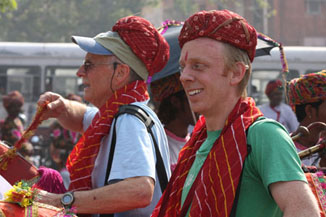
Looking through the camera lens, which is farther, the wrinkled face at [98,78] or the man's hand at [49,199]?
the wrinkled face at [98,78]

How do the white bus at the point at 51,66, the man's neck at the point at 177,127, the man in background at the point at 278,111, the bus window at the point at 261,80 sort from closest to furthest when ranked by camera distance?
1. the man's neck at the point at 177,127
2. the man in background at the point at 278,111
3. the bus window at the point at 261,80
4. the white bus at the point at 51,66

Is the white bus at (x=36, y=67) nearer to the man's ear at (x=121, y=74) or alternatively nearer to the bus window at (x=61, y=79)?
the bus window at (x=61, y=79)

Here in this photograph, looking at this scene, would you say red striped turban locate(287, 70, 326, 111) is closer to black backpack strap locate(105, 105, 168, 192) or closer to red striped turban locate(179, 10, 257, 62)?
black backpack strap locate(105, 105, 168, 192)

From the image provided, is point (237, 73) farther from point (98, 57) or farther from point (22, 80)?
point (22, 80)

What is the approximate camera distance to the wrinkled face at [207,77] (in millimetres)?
2465

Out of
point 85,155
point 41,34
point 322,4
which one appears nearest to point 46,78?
point 85,155

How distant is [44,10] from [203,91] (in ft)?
100

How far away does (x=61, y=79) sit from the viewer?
48.3 ft

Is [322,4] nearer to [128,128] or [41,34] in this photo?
[41,34]

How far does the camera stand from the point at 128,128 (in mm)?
3131

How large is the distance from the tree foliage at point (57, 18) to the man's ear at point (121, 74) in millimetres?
27483

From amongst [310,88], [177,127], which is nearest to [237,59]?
[310,88]

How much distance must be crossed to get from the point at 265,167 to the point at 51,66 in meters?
12.9

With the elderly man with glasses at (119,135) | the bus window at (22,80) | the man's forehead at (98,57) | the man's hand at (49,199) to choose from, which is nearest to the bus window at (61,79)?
the bus window at (22,80)
